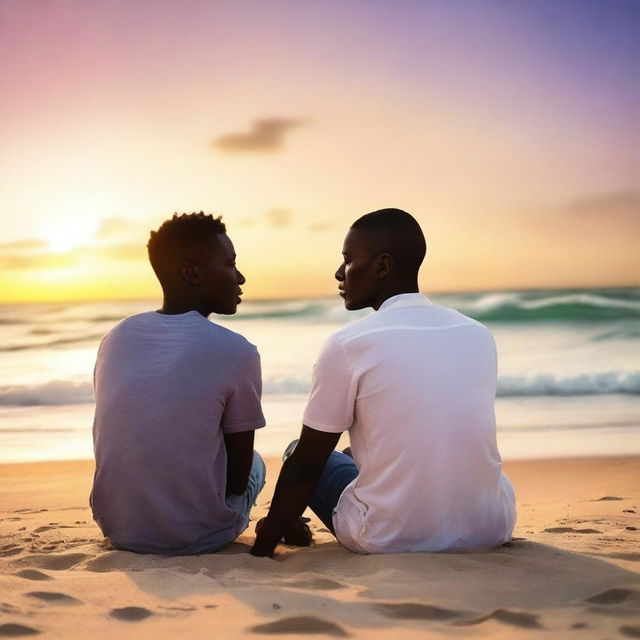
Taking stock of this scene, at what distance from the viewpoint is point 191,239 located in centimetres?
343

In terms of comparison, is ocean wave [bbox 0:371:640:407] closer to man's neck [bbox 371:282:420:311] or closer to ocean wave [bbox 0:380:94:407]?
ocean wave [bbox 0:380:94:407]

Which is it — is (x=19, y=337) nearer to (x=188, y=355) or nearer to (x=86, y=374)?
(x=86, y=374)

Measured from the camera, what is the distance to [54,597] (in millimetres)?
2664

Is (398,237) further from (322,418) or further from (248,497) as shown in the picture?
(248,497)

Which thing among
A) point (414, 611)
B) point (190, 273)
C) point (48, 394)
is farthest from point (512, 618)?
point (48, 394)

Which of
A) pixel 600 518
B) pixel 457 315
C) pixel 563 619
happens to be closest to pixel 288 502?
pixel 457 315

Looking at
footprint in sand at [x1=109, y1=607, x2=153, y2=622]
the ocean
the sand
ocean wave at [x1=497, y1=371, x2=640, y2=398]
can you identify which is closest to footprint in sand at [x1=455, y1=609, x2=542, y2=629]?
the sand

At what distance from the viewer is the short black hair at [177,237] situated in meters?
3.43

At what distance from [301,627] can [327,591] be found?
345mm

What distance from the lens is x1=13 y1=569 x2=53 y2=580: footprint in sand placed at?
2.99 metres

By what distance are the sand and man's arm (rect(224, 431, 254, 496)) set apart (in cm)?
25

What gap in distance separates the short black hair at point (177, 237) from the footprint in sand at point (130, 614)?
1.36 m

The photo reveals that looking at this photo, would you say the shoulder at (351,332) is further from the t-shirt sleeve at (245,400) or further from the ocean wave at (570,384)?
the ocean wave at (570,384)

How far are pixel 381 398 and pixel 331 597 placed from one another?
0.71 metres
